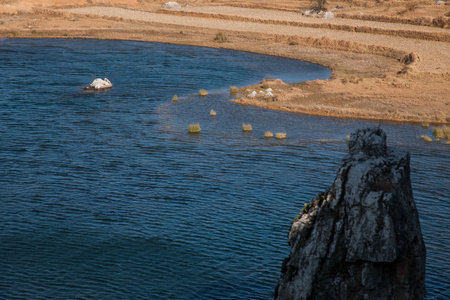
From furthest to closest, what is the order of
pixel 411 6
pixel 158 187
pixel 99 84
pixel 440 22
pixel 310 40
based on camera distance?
pixel 411 6
pixel 440 22
pixel 310 40
pixel 99 84
pixel 158 187

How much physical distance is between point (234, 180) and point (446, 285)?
13429 millimetres

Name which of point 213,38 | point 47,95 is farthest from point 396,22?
point 47,95

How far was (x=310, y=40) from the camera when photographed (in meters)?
82.4

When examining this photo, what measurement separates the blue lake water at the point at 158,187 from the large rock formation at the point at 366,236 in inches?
223

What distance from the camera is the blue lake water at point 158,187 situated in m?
21.3

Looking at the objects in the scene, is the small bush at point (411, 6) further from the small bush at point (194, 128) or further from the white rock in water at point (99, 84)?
the small bush at point (194, 128)

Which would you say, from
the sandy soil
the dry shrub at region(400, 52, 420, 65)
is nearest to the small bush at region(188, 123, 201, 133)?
the sandy soil

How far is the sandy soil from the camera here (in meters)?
49.7

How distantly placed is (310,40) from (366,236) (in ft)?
233

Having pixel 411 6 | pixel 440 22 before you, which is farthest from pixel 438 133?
pixel 411 6

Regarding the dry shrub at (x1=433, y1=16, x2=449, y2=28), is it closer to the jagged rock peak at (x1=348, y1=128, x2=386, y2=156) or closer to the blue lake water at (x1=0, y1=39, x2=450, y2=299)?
the blue lake water at (x1=0, y1=39, x2=450, y2=299)

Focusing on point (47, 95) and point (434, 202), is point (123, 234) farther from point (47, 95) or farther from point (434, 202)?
point (47, 95)

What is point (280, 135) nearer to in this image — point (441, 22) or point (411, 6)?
point (441, 22)

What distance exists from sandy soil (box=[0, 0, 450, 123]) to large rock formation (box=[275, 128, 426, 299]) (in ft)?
104
